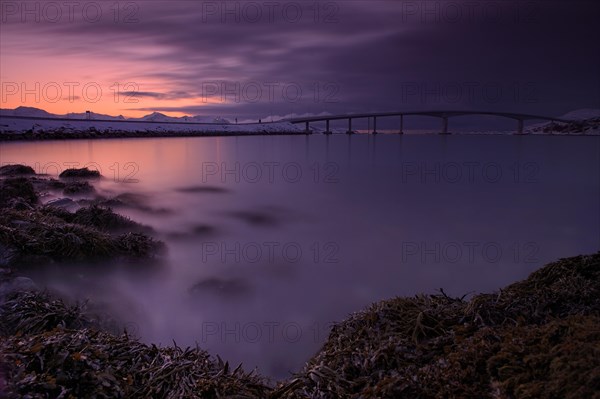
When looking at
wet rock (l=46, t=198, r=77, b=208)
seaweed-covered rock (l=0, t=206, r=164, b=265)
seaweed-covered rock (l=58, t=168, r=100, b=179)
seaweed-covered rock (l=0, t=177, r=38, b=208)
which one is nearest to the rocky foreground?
seaweed-covered rock (l=0, t=206, r=164, b=265)

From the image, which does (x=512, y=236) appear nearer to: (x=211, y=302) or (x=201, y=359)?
(x=211, y=302)

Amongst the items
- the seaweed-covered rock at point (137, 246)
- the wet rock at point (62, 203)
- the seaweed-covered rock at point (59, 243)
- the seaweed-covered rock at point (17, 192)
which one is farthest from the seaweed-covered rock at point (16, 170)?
the seaweed-covered rock at point (137, 246)

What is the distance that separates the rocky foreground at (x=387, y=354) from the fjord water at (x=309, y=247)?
2.63 ft

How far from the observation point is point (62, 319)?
9.89ft

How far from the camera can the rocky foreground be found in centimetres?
167

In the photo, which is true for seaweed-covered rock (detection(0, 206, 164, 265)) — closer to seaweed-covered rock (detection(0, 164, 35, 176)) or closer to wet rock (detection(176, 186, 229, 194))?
wet rock (detection(176, 186, 229, 194))

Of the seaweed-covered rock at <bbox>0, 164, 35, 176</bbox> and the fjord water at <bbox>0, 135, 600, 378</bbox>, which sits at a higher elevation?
the seaweed-covered rock at <bbox>0, 164, 35, 176</bbox>

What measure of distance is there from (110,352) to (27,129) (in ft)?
112

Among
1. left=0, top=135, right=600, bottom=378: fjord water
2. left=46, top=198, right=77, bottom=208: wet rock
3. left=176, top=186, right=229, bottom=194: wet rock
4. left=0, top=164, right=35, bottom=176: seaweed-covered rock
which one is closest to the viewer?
left=0, top=135, right=600, bottom=378: fjord water

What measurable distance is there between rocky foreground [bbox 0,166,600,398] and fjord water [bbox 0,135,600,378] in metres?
0.80

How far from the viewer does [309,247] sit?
6.43 m

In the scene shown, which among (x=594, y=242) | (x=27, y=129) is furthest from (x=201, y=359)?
(x=27, y=129)

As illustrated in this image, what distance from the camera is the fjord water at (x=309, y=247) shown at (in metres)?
3.85

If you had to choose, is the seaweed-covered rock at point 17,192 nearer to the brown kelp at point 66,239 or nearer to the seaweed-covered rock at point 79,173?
the brown kelp at point 66,239
